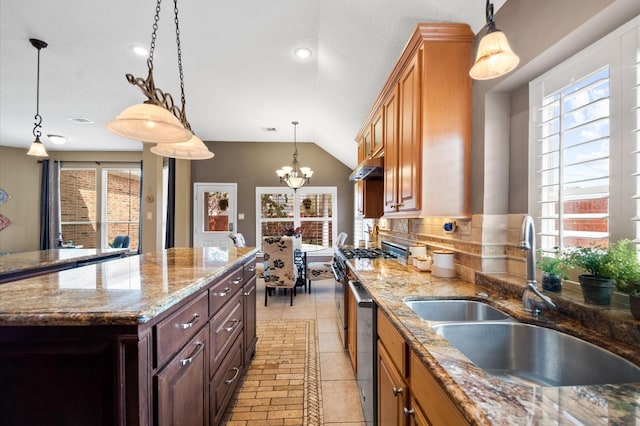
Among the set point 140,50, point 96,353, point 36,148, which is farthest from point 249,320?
point 36,148

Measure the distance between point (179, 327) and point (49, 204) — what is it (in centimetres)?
759

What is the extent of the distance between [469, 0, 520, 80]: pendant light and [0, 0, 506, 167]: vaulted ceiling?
0.66m

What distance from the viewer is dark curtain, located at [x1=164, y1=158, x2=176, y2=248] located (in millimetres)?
5816

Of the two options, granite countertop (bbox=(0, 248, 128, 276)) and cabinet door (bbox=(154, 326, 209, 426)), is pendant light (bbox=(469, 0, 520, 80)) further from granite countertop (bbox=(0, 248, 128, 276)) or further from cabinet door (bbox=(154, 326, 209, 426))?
granite countertop (bbox=(0, 248, 128, 276))

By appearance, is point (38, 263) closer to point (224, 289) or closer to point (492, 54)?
point (224, 289)

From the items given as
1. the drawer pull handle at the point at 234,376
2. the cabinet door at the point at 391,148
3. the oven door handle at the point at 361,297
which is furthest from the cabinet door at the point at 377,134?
the drawer pull handle at the point at 234,376

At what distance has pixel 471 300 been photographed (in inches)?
53.9

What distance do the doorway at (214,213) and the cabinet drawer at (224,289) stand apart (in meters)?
4.26

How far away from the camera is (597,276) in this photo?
101 cm

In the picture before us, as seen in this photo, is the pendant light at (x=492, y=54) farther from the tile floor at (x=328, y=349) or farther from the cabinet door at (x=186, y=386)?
the tile floor at (x=328, y=349)

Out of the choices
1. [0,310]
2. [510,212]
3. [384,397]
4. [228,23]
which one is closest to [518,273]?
[510,212]

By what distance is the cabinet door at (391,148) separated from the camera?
7.18 feet

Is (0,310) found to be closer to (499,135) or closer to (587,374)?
(587,374)

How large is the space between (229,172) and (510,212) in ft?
18.6
